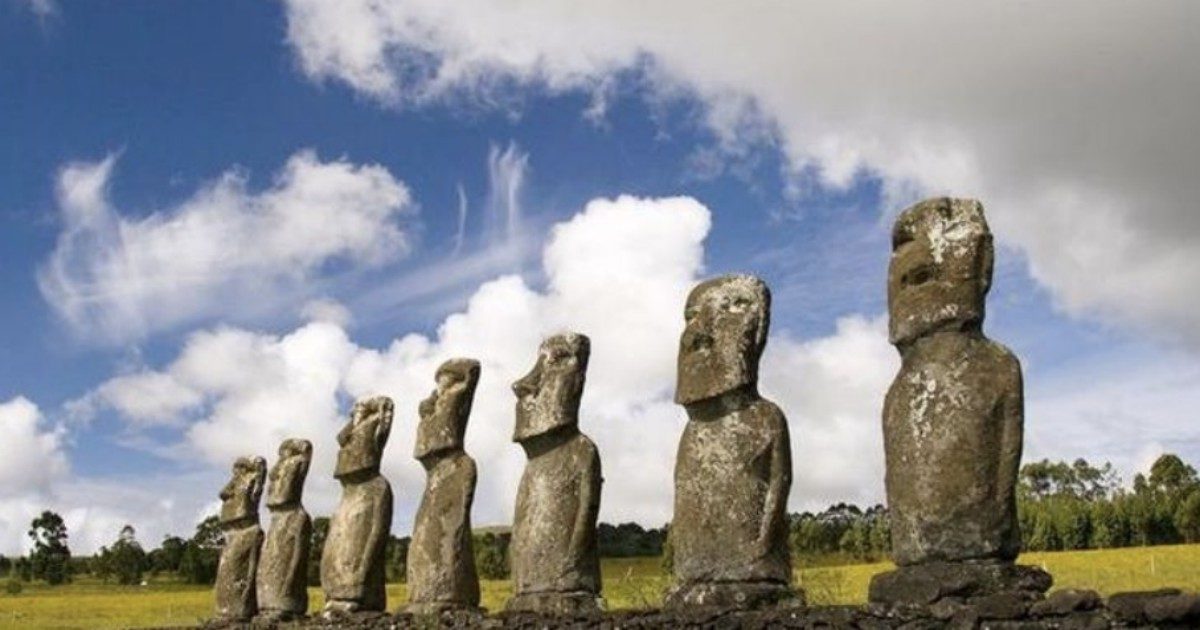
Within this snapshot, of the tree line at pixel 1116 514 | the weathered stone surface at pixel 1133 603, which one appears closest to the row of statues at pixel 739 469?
the weathered stone surface at pixel 1133 603

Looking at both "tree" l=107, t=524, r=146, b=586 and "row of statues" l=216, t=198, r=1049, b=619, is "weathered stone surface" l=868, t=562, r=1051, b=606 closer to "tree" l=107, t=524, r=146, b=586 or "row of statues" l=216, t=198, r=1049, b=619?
"row of statues" l=216, t=198, r=1049, b=619

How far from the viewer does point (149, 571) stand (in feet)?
230

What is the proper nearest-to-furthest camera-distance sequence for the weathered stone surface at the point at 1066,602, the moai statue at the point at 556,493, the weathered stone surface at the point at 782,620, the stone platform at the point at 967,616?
the stone platform at the point at 967,616 < the weathered stone surface at the point at 1066,602 < the weathered stone surface at the point at 782,620 < the moai statue at the point at 556,493

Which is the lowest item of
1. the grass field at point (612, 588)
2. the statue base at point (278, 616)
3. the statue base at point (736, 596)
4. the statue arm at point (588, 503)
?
the grass field at point (612, 588)

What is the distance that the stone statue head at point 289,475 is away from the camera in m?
20.6

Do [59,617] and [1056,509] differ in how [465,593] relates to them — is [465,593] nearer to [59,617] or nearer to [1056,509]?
[59,617]

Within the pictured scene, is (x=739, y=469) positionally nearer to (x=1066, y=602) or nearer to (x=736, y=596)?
(x=736, y=596)

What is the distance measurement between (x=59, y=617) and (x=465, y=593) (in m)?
32.9

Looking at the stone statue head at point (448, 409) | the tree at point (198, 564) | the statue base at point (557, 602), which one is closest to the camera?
the statue base at point (557, 602)

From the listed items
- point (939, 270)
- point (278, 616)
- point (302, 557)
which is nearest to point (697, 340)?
point (939, 270)

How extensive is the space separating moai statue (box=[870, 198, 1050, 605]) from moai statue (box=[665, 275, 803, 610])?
56.3 inches

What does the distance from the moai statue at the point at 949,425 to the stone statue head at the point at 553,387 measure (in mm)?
4756

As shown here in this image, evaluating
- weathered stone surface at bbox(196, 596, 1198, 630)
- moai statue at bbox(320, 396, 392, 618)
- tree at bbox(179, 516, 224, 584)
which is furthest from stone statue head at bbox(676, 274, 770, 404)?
tree at bbox(179, 516, 224, 584)

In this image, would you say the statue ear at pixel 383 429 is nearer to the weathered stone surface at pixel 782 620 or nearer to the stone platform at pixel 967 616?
the weathered stone surface at pixel 782 620
